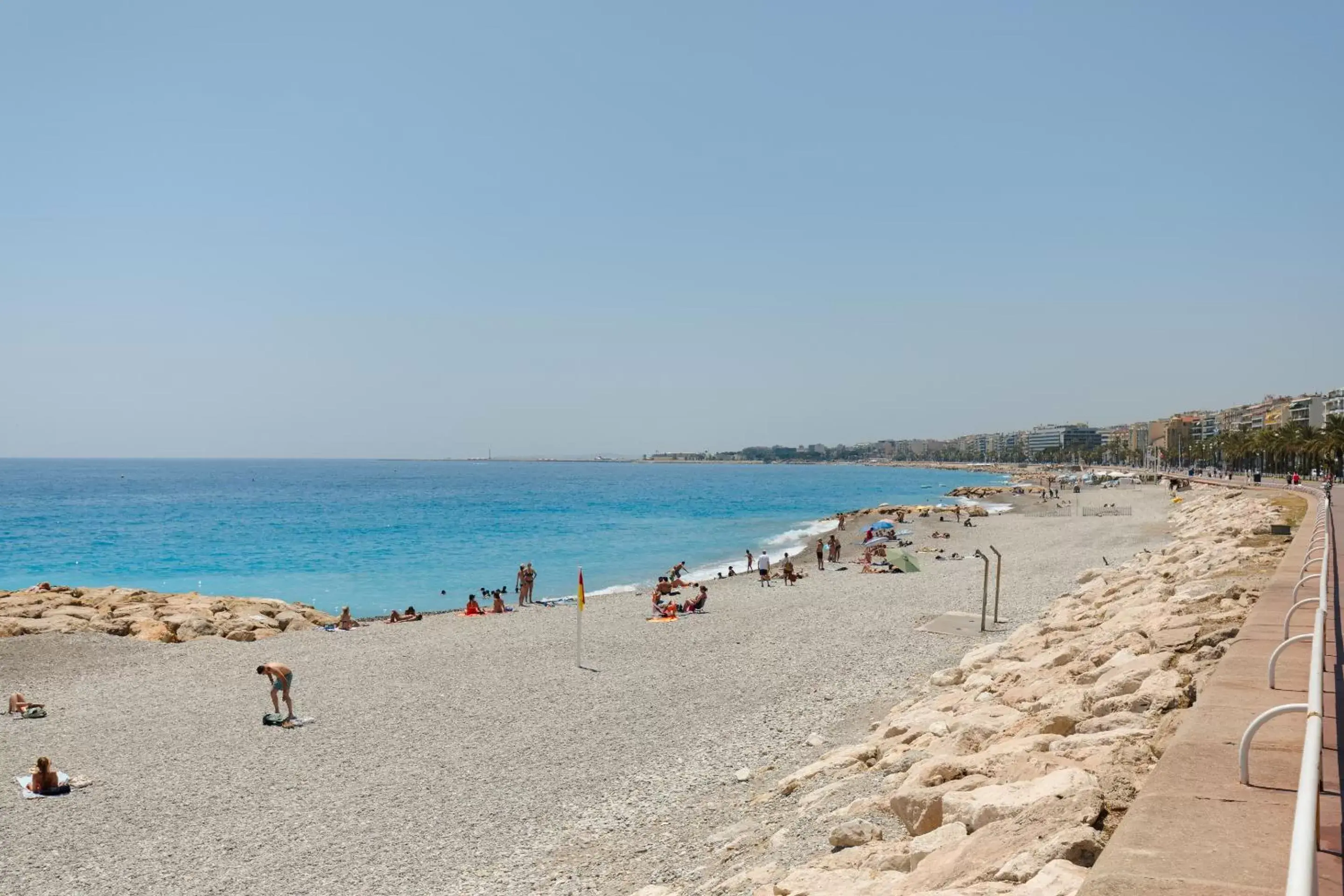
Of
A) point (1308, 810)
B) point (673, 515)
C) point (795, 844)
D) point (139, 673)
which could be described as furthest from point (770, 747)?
point (673, 515)

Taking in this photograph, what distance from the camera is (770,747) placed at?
36.1 feet

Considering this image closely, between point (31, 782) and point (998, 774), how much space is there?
11.6 meters

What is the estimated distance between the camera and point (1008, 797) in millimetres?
4969

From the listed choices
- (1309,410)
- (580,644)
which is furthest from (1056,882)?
(1309,410)

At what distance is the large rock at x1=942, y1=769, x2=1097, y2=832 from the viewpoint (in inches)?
183

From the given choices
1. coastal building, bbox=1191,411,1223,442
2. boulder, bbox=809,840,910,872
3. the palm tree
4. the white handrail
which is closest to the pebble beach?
boulder, bbox=809,840,910,872

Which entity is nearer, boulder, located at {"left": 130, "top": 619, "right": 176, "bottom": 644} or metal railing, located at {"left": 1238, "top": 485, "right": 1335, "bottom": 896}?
metal railing, located at {"left": 1238, "top": 485, "right": 1335, "bottom": 896}

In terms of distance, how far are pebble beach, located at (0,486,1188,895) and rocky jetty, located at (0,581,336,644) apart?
0.90m

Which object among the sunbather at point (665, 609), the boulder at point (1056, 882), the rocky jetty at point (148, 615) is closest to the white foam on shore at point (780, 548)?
the sunbather at point (665, 609)

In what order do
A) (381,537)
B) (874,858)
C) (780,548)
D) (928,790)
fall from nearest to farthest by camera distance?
(874,858) < (928,790) < (780,548) < (381,537)

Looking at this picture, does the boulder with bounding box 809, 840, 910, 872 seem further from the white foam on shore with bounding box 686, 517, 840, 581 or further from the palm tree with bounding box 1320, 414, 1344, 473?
the palm tree with bounding box 1320, 414, 1344, 473

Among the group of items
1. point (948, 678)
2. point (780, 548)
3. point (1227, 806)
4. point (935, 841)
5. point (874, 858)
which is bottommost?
point (780, 548)

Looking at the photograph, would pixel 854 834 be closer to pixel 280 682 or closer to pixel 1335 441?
pixel 280 682

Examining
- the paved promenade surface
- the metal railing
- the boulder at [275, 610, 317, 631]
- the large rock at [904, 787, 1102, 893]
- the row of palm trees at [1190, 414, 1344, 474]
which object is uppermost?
the row of palm trees at [1190, 414, 1344, 474]
